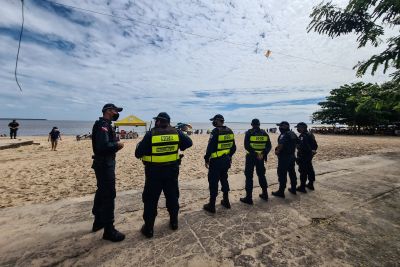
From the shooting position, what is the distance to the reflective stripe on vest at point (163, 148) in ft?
11.1

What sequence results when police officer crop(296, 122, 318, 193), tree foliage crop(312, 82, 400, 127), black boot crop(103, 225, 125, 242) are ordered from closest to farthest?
black boot crop(103, 225, 125, 242)
police officer crop(296, 122, 318, 193)
tree foliage crop(312, 82, 400, 127)

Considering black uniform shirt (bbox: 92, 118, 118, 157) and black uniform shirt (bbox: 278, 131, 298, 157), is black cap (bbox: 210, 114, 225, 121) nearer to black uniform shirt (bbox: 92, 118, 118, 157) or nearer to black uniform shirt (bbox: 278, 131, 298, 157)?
black uniform shirt (bbox: 278, 131, 298, 157)

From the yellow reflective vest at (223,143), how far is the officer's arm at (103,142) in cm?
198

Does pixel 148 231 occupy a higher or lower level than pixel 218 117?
lower

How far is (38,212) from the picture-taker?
13.8 ft

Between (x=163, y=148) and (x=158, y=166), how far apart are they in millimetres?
292

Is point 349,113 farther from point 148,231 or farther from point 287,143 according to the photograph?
point 148,231

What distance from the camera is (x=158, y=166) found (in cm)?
340

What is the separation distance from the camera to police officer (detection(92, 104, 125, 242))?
Result: 3188 mm

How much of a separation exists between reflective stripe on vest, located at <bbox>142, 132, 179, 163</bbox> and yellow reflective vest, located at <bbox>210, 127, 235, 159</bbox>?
1169mm

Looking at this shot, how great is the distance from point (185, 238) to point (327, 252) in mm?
1976


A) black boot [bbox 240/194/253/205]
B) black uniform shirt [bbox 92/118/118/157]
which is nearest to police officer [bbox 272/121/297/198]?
black boot [bbox 240/194/253/205]

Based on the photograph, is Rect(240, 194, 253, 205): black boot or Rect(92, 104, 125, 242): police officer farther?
Rect(240, 194, 253, 205): black boot

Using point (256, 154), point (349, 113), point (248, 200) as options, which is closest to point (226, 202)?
point (248, 200)
